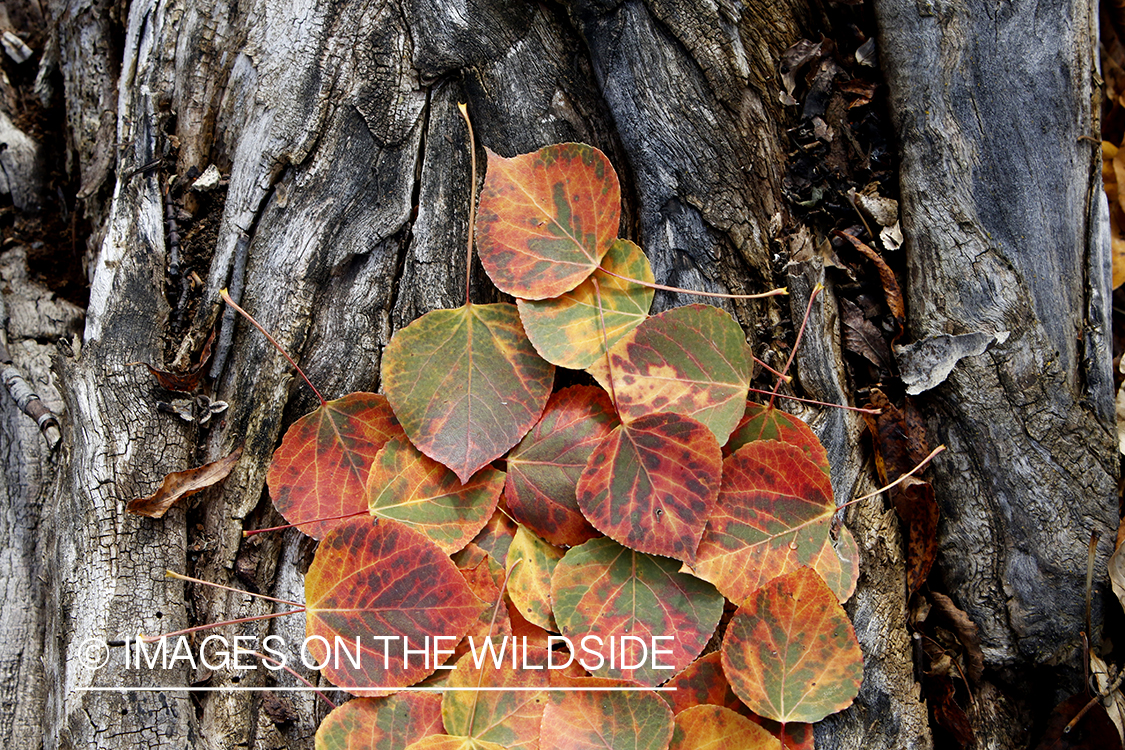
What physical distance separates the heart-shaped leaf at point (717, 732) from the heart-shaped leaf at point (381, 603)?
1.27 ft

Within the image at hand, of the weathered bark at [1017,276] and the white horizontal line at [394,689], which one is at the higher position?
the weathered bark at [1017,276]

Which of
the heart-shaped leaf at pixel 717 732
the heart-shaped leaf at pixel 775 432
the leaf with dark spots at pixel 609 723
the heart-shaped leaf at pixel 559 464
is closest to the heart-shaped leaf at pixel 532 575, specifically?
the heart-shaped leaf at pixel 559 464

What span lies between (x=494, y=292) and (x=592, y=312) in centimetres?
21

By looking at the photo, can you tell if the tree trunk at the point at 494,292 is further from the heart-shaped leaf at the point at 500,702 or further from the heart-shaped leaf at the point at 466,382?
the heart-shaped leaf at the point at 500,702

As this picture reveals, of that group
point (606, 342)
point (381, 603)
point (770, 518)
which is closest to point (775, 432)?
point (770, 518)

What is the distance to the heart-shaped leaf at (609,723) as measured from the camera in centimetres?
113

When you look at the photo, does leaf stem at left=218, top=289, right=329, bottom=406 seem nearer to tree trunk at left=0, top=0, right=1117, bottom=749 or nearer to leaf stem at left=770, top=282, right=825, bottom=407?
tree trunk at left=0, top=0, right=1117, bottom=749

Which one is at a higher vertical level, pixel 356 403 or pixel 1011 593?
pixel 356 403

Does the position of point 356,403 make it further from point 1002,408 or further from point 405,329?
point 1002,408

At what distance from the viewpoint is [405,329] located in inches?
47.9

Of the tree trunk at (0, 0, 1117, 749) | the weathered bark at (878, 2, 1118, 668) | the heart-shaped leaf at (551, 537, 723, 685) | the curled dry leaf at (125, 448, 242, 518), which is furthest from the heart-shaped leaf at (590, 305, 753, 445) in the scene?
the curled dry leaf at (125, 448, 242, 518)

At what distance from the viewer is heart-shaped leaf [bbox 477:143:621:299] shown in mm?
1202

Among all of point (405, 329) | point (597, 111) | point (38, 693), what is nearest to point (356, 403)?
point (405, 329)

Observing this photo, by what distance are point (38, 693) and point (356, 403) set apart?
901mm
